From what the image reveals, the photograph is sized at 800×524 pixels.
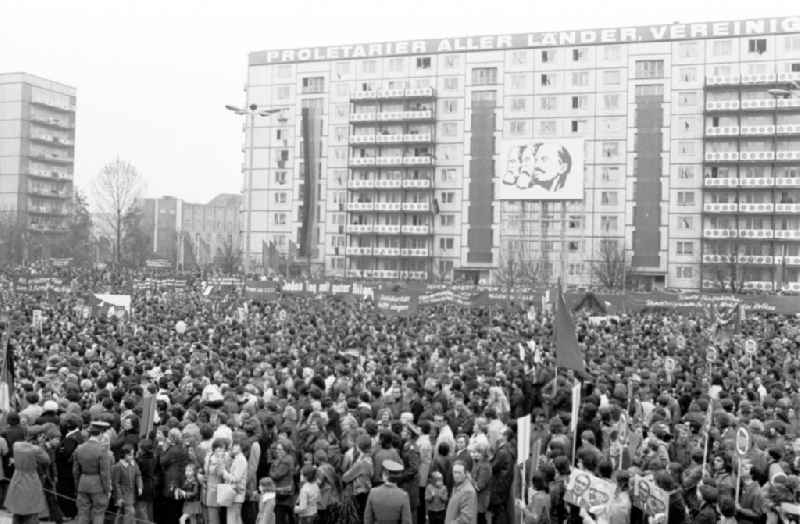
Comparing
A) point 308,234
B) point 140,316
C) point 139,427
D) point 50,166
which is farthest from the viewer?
point 50,166

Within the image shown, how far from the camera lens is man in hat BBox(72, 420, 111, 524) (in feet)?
37.6

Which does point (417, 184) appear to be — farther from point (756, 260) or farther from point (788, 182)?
point (788, 182)

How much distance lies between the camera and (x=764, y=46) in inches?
3258

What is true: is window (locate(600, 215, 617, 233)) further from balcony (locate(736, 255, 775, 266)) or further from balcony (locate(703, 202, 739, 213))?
balcony (locate(736, 255, 775, 266))

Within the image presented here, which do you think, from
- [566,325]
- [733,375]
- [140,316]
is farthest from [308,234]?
[566,325]

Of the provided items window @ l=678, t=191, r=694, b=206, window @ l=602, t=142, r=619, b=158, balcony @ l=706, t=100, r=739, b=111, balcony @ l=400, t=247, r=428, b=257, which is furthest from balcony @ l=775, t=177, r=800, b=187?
balcony @ l=400, t=247, r=428, b=257

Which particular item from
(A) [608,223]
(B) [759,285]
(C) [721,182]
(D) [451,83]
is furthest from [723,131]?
(D) [451,83]

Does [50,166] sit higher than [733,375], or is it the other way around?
[50,166]

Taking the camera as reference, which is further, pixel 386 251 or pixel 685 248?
pixel 386 251

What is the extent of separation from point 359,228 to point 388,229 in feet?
9.47

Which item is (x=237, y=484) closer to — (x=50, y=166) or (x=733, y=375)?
(x=733, y=375)

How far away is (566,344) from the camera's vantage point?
15016 millimetres

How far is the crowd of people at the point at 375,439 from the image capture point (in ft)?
35.1

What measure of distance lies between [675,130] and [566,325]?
74479 millimetres
